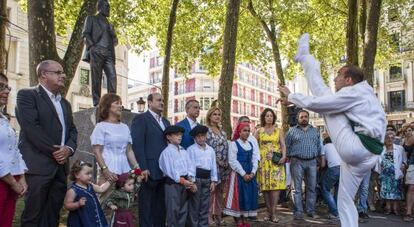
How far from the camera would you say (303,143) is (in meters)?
8.84

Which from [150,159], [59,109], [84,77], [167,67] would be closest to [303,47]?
[150,159]

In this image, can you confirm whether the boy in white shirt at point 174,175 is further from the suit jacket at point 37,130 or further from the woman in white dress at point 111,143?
the suit jacket at point 37,130

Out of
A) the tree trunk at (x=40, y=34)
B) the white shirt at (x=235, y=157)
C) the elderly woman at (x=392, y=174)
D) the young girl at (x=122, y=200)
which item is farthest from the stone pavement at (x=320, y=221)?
the tree trunk at (x=40, y=34)

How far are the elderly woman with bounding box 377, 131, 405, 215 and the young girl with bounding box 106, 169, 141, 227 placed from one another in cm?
681

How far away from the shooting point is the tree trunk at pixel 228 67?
39.5ft

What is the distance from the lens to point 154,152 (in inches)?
249

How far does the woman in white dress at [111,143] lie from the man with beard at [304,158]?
406cm

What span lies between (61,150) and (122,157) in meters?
1.01

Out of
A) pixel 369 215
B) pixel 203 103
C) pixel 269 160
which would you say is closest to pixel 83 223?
pixel 269 160

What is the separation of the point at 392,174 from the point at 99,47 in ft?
23.5

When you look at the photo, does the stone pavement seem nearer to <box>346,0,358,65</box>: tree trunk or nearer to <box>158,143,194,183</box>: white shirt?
<box>158,143,194,183</box>: white shirt

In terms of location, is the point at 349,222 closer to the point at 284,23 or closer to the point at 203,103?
the point at 284,23

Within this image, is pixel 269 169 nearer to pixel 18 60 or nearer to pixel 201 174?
pixel 201 174

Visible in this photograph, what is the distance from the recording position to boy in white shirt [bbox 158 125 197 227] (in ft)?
20.4
